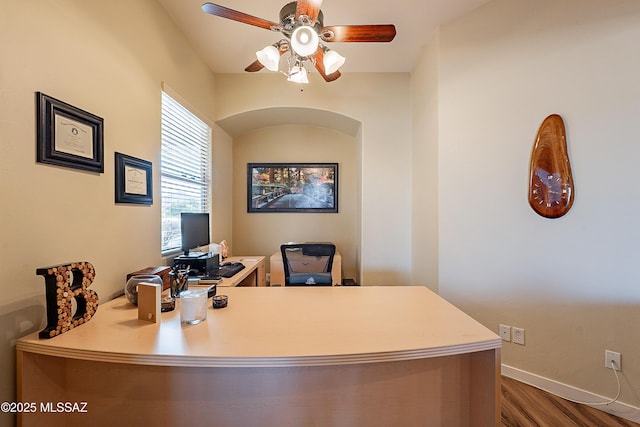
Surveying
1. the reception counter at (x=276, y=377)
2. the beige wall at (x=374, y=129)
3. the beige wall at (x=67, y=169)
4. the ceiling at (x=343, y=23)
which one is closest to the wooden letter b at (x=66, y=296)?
the reception counter at (x=276, y=377)

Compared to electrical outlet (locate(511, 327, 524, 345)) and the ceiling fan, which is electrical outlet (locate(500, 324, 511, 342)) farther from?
the ceiling fan

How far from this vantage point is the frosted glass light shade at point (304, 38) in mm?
1552

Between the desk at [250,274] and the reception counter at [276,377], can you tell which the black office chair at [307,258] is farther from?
Answer: the reception counter at [276,377]

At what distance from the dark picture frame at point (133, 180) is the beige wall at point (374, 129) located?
155 centimetres

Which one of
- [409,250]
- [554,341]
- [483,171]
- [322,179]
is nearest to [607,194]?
[483,171]

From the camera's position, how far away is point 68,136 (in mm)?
1246

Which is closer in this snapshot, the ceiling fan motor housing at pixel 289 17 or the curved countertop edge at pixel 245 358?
the curved countertop edge at pixel 245 358

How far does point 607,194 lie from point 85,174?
315cm

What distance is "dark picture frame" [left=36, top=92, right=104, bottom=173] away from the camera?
3.71ft

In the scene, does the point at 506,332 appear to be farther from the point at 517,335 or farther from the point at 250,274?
the point at 250,274

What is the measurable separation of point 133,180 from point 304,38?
1.44 m

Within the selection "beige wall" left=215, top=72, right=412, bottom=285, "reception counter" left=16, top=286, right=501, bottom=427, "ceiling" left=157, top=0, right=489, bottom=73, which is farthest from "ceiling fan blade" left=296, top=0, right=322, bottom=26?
"reception counter" left=16, top=286, right=501, bottom=427

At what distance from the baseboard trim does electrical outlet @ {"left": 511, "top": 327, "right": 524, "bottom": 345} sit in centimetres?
22

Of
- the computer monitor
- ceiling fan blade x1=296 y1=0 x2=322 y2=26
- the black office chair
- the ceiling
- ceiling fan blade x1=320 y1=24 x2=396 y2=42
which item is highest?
the ceiling
